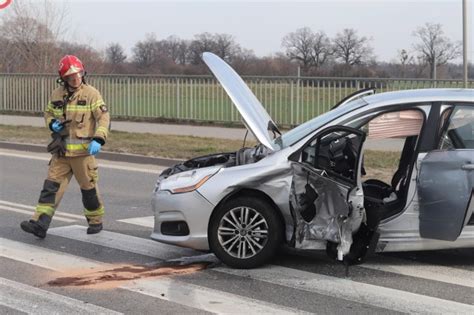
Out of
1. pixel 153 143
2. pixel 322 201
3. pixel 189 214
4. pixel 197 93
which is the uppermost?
pixel 197 93

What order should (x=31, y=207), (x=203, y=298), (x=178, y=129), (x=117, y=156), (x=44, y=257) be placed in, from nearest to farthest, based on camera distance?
(x=203, y=298) < (x=44, y=257) < (x=31, y=207) < (x=117, y=156) < (x=178, y=129)

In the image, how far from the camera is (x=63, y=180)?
6461 millimetres

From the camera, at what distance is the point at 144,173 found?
11367 mm

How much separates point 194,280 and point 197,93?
14.3 meters

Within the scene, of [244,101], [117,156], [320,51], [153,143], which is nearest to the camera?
[244,101]

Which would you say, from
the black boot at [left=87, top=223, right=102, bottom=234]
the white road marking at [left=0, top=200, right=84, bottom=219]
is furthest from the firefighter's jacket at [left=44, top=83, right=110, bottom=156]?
the white road marking at [left=0, top=200, right=84, bottom=219]

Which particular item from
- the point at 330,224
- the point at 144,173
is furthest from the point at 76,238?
the point at 144,173

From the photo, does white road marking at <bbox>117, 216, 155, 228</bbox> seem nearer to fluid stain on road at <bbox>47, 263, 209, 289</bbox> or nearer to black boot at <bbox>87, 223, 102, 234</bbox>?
black boot at <bbox>87, 223, 102, 234</bbox>

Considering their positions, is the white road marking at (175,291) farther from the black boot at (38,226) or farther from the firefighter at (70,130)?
the firefighter at (70,130)

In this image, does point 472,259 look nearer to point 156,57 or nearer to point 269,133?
point 269,133

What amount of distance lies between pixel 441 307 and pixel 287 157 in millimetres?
1682

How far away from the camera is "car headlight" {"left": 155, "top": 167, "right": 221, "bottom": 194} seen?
5.27 metres

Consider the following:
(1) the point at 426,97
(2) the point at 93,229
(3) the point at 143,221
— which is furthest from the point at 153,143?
(1) the point at 426,97

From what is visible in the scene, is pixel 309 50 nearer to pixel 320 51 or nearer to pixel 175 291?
pixel 320 51
